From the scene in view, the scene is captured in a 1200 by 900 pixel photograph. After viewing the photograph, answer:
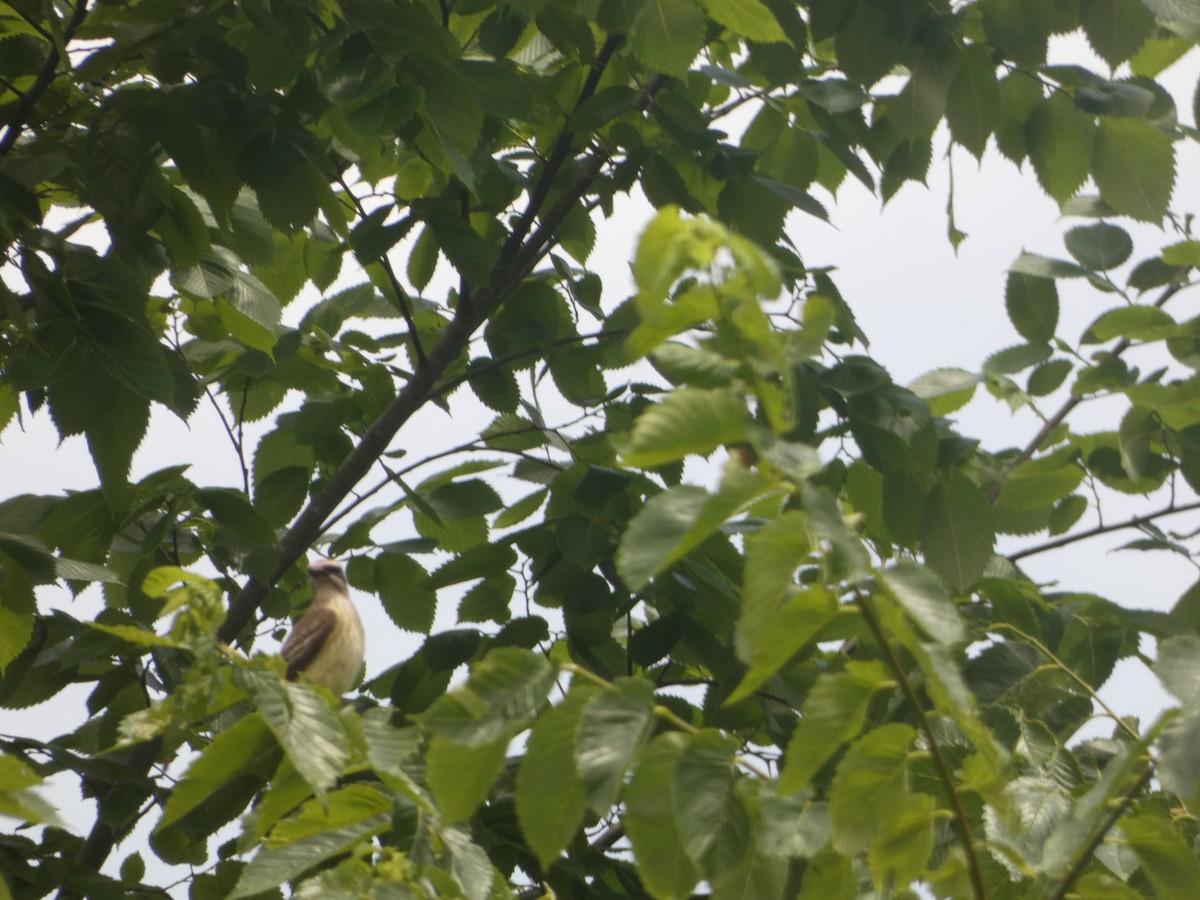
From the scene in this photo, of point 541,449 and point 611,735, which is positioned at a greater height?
point 541,449

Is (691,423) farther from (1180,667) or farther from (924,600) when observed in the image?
(1180,667)

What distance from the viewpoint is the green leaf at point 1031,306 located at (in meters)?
2.79

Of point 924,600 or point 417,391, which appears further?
point 417,391

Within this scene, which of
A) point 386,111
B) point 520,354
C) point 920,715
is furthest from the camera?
point 520,354

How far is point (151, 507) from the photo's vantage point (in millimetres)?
2656

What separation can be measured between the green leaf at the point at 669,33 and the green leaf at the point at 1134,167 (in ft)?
2.97

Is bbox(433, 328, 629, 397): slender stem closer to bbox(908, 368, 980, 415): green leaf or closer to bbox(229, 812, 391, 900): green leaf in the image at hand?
bbox(908, 368, 980, 415): green leaf

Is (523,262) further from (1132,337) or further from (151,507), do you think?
(1132,337)

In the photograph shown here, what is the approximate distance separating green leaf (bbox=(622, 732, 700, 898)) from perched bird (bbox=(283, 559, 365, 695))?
8.58 feet

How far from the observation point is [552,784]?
1.20 meters

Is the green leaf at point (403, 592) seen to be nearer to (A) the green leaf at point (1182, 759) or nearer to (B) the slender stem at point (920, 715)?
(B) the slender stem at point (920, 715)

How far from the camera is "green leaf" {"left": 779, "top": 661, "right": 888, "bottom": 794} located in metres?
1.15

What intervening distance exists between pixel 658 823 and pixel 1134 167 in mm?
1814

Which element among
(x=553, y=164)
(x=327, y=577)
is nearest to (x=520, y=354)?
(x=553, y=164)
